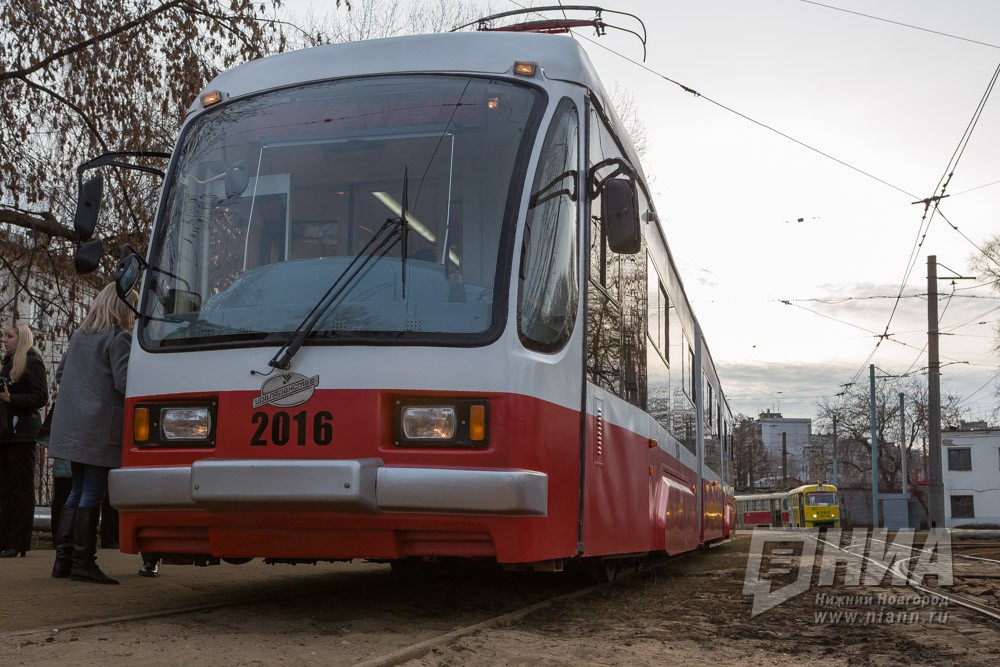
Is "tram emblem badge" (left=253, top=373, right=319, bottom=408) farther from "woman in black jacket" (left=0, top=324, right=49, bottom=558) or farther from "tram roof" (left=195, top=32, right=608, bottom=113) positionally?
"woman in black jacket" (left=0, top=324, right=49, bottom=558)

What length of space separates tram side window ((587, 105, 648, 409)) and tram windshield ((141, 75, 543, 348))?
72 centimetres

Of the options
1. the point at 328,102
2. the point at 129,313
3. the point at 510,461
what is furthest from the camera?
the point at 129,313

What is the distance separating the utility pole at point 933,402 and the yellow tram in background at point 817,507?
1232 inches

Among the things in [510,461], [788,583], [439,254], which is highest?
A: [439,254]

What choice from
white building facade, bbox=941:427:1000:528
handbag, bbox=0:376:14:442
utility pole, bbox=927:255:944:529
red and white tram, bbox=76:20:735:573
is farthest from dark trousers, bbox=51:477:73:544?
white building facade, bbox=941:427:1000:528

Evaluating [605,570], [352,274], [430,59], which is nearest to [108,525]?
[605,570]

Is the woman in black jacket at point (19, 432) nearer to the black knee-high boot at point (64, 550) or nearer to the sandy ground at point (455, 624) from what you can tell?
the sandy ground at point (455, 624)

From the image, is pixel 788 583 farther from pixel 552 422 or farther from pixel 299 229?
pixel 299 229

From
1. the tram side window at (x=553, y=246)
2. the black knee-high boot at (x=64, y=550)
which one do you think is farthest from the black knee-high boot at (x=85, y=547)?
the tram side window at (x=553, y=246)

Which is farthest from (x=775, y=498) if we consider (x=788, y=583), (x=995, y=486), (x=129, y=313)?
(x=129, y=313)

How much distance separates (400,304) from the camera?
569cm

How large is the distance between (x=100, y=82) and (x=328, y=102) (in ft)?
26.5

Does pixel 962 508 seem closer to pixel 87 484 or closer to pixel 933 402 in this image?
pixel 933 402

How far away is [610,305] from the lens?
7.13 meters
